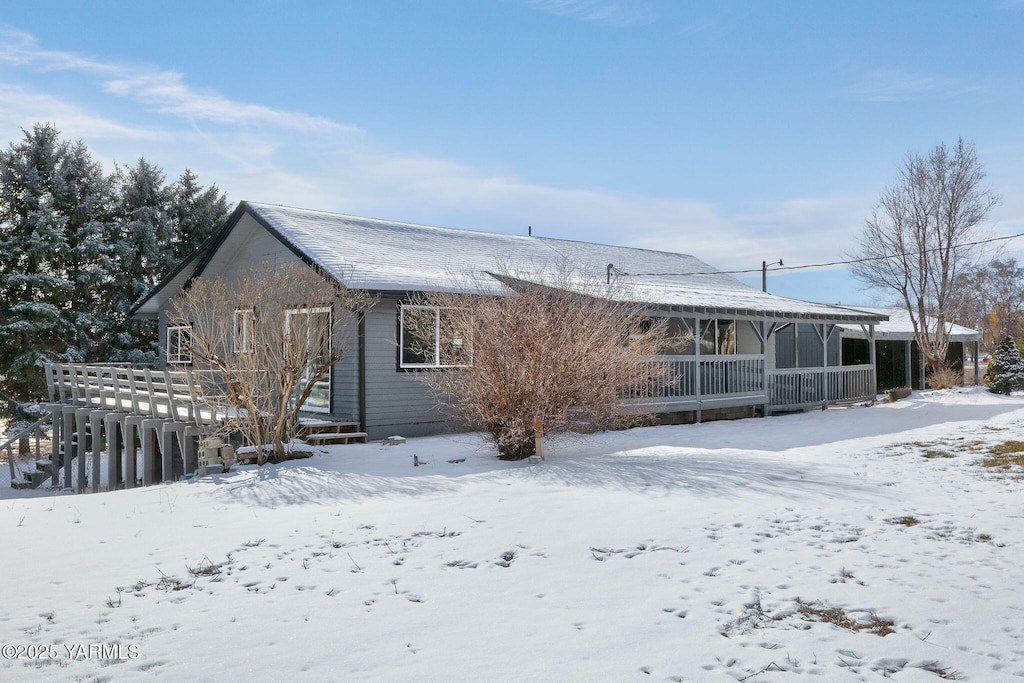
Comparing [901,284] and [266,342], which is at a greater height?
[901,284]

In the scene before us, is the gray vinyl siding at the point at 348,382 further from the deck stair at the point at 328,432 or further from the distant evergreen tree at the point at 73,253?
the distant evergreen tree at the point at 73,253

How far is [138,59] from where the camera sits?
14086mm

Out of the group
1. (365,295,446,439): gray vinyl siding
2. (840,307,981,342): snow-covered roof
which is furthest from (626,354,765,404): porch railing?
(840,307,981,342): snow-covered roof

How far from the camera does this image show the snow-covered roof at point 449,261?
14.0 metres

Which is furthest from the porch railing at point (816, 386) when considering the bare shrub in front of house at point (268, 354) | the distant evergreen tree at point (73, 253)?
the distant evergreen tree at point (73, 253)

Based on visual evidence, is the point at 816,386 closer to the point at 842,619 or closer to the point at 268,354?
the point at 268,354

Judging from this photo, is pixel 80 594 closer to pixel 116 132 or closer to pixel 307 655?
pixel 307 655

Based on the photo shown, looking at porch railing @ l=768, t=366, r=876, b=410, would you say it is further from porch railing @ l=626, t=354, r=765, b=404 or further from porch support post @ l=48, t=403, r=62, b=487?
porch support post @ l=48, t=403, r=62, b=487

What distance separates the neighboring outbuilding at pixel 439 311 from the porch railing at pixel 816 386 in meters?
0.04

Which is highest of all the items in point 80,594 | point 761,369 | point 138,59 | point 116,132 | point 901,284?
point 138,59

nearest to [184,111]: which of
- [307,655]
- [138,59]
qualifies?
[138,59]

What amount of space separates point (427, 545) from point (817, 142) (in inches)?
634

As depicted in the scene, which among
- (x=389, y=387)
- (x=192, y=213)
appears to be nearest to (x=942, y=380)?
(x=389, y=387)

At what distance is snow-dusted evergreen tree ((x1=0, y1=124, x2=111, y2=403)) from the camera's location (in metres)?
23.1
